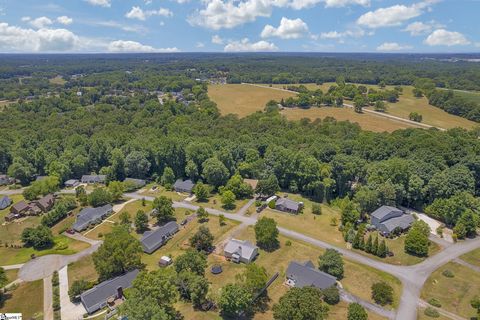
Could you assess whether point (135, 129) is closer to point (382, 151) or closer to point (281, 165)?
point (281, 165)

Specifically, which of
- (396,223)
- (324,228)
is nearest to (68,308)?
(324,228)

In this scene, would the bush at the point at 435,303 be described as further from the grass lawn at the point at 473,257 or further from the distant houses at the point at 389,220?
the distant houses at the point at 389,220

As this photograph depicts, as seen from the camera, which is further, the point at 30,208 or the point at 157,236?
the point at 30,208

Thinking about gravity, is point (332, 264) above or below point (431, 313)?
above

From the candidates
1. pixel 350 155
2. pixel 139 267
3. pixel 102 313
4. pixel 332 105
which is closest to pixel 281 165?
pixel 350 155

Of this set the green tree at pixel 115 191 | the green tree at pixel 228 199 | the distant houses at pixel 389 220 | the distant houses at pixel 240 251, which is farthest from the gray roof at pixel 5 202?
the distant houses at pixel 389 220

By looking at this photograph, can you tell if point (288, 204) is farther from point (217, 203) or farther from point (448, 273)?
point (448, 273)
